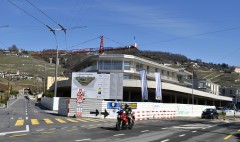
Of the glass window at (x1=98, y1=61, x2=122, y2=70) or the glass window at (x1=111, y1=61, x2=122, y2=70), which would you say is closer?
the glass window at (x1=111, y1=61, x2=122, y2=70)

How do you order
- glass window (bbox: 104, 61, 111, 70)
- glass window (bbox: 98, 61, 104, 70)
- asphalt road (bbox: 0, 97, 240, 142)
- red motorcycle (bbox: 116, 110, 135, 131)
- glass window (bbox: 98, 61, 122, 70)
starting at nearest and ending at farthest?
asphalt road (bbox: 0, 97, 240, 142), red motorcycle (bbox: 116, 110, 135, 131), glass window (bbox: 98, 61, 122, 70), glass window (bbox: 104, 61, 111, 70), glass window (bbox: 98, 61, 104, 70)

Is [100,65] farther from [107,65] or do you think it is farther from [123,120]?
[123,120]

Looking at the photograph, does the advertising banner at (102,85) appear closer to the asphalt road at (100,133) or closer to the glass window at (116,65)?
the asphalt road at (100,133)

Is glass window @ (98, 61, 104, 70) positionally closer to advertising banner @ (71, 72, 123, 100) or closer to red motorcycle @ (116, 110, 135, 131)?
advertising banner @ (71, 72, 123, 100)

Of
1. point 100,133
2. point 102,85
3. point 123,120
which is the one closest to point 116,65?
point 102,85

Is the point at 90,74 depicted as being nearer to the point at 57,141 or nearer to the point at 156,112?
the point at 156,112

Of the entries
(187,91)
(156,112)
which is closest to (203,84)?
(187,91)

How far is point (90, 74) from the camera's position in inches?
1633

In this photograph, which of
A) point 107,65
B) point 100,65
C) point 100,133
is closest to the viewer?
point 100,133

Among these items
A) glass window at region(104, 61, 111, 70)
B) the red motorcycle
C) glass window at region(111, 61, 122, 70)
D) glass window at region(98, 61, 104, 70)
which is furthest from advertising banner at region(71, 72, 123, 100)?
glass window at region(98, 61, 104, 70)

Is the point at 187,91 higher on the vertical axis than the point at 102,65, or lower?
lower

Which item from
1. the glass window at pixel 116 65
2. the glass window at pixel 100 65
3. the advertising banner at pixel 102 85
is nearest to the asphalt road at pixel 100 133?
the advertising banner at pixel 102 85

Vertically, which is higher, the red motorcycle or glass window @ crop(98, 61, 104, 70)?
glass window @ crop(98, 61, 104, 70)

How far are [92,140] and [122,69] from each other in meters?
57.4
